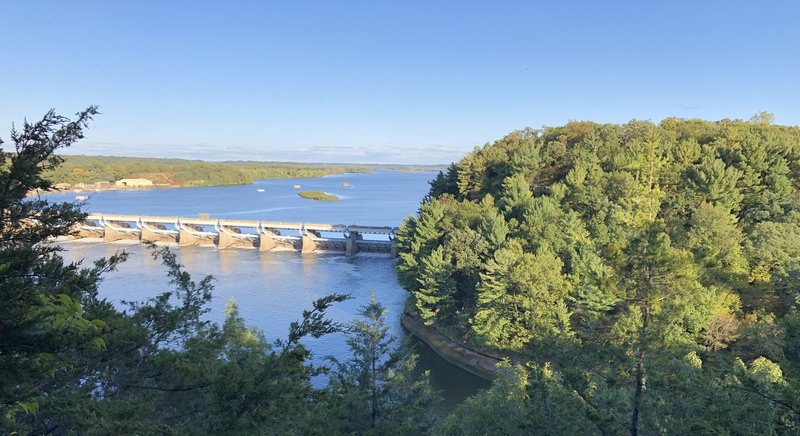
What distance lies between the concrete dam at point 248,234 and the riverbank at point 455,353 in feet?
53.5

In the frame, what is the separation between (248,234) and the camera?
151 ft

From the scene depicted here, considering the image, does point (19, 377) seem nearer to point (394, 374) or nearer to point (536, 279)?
point (394, 374)

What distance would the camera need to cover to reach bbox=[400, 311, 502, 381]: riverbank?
19.1m

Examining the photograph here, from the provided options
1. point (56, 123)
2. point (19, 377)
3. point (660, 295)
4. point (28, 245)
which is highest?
point (56, 123)

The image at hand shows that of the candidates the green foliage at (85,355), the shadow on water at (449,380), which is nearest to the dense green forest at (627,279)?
the shadow on water at (449,380)

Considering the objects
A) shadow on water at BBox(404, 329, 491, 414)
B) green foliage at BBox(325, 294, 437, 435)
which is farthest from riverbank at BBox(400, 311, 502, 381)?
green foliage at BBox(325, 294, 437, 435)

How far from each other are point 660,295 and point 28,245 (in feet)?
28.8

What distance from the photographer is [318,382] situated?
17.6 meters

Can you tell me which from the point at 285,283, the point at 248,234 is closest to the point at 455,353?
the point at 285,283

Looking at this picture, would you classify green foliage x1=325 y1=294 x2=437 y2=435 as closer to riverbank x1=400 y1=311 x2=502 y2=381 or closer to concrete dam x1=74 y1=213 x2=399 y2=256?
riverbank x1=400 y1=311 x2=502 y2=381

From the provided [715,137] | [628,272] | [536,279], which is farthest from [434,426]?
[715,137]

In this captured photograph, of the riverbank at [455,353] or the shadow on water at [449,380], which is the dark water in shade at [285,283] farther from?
the riverbank at [455,353]

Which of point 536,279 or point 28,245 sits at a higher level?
point 28,245

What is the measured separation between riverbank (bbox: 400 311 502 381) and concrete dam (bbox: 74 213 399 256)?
16.3 metres
